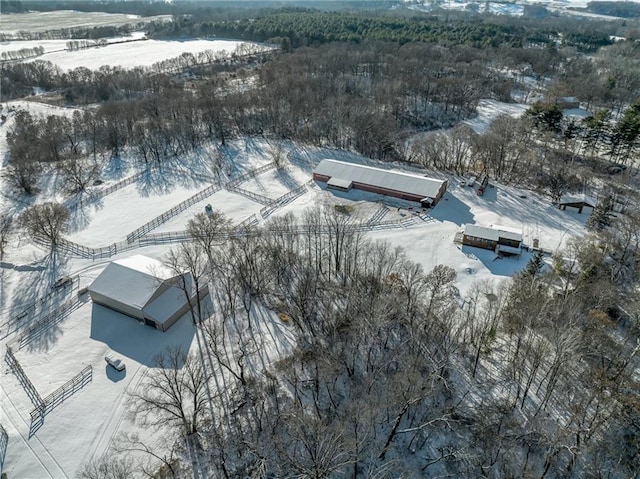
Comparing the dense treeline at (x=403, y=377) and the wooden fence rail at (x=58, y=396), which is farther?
the wooden fence rail at (x=58, y=396)

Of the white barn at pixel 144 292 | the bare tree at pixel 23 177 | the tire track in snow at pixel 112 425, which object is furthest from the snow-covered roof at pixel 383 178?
the bare tree at pixel 23 177

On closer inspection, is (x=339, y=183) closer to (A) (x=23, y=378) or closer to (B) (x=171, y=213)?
(B) (x=171, y=213)

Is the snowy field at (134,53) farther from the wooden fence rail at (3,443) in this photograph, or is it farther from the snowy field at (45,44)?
the wooden fence rail at (3,443)

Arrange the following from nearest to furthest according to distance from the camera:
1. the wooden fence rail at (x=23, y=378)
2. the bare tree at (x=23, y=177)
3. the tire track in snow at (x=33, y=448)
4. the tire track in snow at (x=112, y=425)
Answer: the tire track in snow at (x=33, y=448), the tire track in snow at (x=112, y=425), the wooden fence rail at (x=23, y=378), the bare tree at (x=23, y=177)

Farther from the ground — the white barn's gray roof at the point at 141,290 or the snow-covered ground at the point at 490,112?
the white barn's gray roof at the point at 141,290

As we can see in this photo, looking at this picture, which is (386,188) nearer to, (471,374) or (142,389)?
(471,374)

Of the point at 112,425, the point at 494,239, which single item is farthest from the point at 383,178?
the point at 112,425

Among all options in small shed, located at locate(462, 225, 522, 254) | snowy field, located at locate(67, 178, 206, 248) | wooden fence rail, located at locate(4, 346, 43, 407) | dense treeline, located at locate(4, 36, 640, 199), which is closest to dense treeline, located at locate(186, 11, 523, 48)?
dense treeline, located at locate(4, 36, 640, 199)
